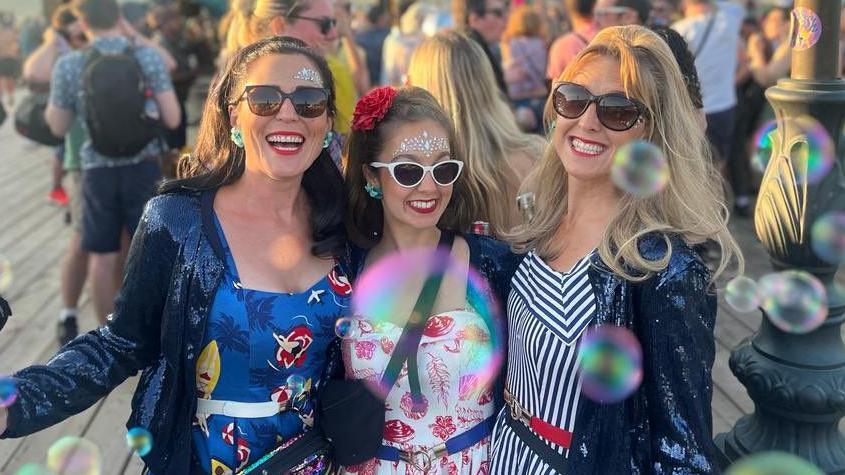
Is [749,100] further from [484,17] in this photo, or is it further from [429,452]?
[429,452]

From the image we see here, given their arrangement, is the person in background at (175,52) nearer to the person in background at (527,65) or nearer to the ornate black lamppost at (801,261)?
the person in background at (527,65)

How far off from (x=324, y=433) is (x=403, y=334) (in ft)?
1.04

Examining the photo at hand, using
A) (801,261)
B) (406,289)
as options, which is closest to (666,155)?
(406,289)

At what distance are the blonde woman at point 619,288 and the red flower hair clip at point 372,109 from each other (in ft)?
1.49

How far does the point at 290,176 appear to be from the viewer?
193 centimetres

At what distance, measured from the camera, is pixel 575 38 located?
4.73 meters

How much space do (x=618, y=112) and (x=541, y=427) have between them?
75cm

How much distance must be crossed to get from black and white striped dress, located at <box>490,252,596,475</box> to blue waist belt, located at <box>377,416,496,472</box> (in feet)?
0.24

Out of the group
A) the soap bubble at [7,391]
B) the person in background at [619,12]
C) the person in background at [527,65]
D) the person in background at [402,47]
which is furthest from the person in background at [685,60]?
the person in background at [402,47]

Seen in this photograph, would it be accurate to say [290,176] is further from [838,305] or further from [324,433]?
[838,305]

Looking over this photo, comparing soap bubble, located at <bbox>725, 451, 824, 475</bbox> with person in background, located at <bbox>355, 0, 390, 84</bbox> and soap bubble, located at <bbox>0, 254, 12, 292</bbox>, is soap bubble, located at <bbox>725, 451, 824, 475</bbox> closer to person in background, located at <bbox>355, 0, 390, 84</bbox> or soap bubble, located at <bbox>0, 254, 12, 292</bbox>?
soap bubble, located at <bbox>0, 254, 12, 292</bbox>

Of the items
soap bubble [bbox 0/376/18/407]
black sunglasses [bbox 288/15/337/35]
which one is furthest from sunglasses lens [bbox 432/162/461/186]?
black sunglasses [bbox 288/15/337/35]

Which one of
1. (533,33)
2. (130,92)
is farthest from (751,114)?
(130,92)

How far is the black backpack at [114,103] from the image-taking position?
4066mm
